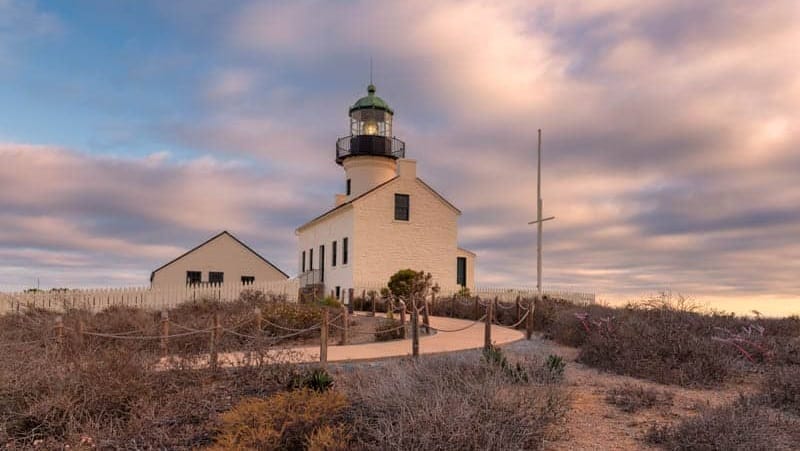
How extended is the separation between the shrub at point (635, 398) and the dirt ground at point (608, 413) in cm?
8

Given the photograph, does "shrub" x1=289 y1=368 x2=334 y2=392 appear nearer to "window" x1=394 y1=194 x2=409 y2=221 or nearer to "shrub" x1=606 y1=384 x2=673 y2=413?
"shrub" x1=606 y1=384 x2=673 y2=413

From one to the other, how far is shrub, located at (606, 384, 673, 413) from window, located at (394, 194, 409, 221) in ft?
68.2

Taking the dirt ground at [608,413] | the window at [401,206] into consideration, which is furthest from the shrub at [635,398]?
the window at [401,206]

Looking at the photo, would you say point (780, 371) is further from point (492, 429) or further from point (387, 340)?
point (387, 340)

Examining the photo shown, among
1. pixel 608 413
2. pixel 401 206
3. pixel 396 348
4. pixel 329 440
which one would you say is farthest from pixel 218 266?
pixel 329 440

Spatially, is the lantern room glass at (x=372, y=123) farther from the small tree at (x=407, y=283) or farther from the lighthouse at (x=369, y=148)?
the small tree at (x=407, y=283)

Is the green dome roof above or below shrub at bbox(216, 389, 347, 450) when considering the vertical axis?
above

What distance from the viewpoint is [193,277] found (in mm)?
27625

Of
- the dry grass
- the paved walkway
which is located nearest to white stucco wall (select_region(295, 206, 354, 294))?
the paved walkway

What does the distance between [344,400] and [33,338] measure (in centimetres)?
959

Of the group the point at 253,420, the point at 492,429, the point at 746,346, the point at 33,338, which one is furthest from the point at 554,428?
the point at 33,338

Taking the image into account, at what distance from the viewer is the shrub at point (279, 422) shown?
614cm

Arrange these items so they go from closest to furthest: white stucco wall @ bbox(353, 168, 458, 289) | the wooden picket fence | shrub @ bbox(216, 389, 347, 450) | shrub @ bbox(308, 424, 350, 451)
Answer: shrub @ bbox(308, 424, 350, 451) → shrub @ bbox(216, 389, 347, 450) → the wooden picket fence → white stucco wall @ bbox(353, 168, 458, 289)

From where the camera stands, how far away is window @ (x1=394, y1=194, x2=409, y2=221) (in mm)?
29109
